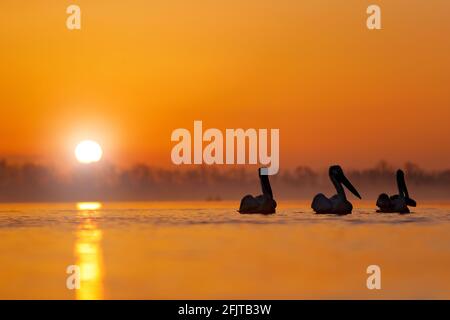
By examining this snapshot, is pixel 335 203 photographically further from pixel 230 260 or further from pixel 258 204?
pixel 230 260

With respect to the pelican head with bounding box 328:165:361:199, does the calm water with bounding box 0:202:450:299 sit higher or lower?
lower

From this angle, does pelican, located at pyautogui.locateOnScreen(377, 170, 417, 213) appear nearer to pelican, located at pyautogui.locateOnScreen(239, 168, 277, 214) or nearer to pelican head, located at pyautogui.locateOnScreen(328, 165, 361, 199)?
pelican head, located at pyautogui.locateOnScreen(328, 165, 361, 199)

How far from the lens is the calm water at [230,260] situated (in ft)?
85.8

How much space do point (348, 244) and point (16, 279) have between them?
15.9 meters

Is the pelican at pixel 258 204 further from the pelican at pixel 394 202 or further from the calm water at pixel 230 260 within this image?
the calm water at pixel 230 260

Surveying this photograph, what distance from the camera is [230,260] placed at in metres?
33.9

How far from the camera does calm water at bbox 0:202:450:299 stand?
26.1m

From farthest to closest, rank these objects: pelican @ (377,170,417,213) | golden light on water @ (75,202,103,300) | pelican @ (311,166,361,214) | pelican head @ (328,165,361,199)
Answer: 1. pelican head @ (328,165,361,199)
2. pelican @ (377,170,417,213)
3. pelican @ (311,166,361,214)
4. golden light on water @ (75,202,103,300)

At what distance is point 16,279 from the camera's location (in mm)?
28438

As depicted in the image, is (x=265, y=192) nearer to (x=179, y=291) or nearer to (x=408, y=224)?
(x=408, y=224)

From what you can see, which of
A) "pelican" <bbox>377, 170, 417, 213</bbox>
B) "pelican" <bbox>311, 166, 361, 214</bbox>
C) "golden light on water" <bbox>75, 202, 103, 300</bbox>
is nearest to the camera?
"golden light on water" <bbox>75, 202, 103, 300</bbox>

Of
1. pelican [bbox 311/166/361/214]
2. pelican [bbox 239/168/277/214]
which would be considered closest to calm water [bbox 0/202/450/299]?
pelican [bbox 311/166/361/214]

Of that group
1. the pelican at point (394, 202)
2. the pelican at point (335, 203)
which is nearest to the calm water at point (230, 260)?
the pelican at point (335, 203)
